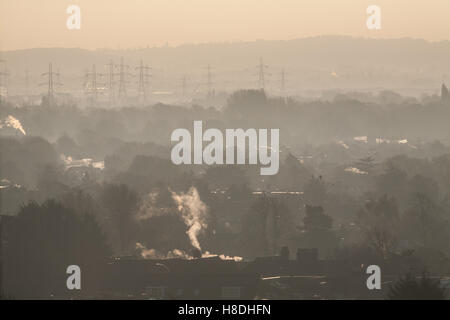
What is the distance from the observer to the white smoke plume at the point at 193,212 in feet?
399

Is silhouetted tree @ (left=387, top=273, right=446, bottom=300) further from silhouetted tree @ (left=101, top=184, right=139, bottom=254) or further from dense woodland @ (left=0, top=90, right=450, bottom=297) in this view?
silhouetted tree @ (left=101, top=184, right=139, bottom=254)

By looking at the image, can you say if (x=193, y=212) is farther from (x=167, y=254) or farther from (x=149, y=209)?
(x=167, y=254)

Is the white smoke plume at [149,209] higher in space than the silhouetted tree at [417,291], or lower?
higher

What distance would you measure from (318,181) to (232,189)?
10139 mm

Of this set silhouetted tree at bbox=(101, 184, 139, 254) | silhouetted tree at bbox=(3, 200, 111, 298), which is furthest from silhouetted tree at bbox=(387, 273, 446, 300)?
silhouetted tree at bbox=(101, 184, 139, 254)

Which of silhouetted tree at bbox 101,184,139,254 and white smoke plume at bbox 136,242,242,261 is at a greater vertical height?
silhouetted tree at bbox 101,184,139,254

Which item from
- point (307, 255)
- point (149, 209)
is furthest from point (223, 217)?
point (307, 255)

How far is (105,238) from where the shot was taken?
344ft

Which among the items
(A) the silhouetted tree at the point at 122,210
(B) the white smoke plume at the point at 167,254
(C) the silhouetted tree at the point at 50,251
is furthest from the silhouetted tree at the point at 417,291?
(A) the silhouetted tree at the point at 122,210

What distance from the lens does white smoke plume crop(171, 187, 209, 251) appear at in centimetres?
12165

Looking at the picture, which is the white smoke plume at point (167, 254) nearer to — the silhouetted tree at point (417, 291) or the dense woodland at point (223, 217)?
the dense woodland at point (223, 217)

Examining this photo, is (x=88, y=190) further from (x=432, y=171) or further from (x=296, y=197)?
(x=432, y=171)

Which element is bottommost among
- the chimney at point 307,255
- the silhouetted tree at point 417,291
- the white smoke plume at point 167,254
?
the silhouetted tree at point 417,291

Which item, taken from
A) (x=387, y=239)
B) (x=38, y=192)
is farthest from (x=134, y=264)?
(x=38, y=192)
